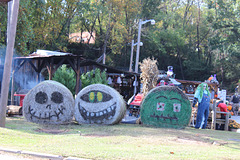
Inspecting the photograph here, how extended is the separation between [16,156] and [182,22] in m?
44.9

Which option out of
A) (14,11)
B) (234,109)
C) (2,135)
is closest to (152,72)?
(14,11)

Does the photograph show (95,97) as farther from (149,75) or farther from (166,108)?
(149,75)

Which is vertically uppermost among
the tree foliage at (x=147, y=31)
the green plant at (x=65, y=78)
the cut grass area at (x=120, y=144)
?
the tree foliage at (x=147, y=31)

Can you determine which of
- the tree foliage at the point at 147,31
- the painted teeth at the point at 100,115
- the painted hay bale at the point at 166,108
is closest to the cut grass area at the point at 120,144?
the painted teeth at the point at 100,115

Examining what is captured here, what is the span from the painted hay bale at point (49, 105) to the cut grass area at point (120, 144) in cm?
107

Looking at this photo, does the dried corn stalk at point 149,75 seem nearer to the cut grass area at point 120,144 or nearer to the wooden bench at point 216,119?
the wooden bench at point 216,119

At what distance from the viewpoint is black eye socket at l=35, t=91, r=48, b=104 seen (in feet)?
36.6

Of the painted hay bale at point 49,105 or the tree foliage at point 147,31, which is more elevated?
the tree foliage at point 147,31

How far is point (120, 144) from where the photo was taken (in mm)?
7230

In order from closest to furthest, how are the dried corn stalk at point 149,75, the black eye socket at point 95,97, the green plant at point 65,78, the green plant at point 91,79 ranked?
the black eye socket at point 95,97
the dried corn stalk at point 149,75
the green plant at point 65,78
the green plant at point 91,79

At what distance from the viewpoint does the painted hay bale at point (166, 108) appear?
35.6 ft

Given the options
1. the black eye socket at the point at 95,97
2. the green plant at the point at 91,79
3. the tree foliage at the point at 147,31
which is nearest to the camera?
the black eye socket at the point at 95,97

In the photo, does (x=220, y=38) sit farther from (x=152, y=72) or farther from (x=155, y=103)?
(x=155, y=103)

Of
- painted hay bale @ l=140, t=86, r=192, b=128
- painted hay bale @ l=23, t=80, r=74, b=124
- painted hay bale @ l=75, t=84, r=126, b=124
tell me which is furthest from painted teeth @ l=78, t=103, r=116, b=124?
painted hay bale @ l=140, t=86, r=192, b=128
